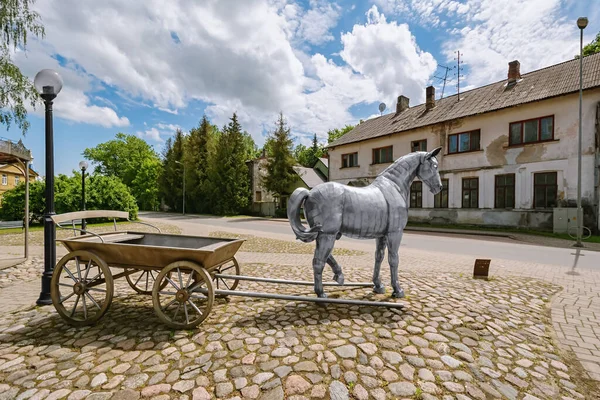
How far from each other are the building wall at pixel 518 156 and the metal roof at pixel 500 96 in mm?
420

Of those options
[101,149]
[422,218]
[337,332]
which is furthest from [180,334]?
[101,149]

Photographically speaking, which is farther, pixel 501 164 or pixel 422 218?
pixel 422 218

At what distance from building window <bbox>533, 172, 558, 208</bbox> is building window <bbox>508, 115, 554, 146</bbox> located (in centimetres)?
201

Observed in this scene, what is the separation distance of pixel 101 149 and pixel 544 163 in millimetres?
70127

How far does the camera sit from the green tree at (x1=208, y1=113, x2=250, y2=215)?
107ft

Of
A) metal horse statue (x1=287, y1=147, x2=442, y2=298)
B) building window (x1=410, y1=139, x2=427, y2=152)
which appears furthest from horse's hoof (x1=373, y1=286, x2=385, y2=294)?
building window (x1=410, y1=139, x2=427, y2=152)

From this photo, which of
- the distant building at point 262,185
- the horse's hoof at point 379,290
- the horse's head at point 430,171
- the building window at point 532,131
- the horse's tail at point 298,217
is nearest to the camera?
the horse's tail at point 298,217

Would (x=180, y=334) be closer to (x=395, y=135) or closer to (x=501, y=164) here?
(x=501, y=164)

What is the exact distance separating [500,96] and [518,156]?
460 cm

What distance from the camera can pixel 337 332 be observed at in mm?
3305

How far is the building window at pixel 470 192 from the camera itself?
18.7 meters

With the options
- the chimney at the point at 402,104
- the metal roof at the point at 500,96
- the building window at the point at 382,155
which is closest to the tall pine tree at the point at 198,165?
the metal roof at the point at 500,96

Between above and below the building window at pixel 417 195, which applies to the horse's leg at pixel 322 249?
below

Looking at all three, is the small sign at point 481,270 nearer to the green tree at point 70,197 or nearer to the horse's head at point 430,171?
the horse's head at point 430,171
